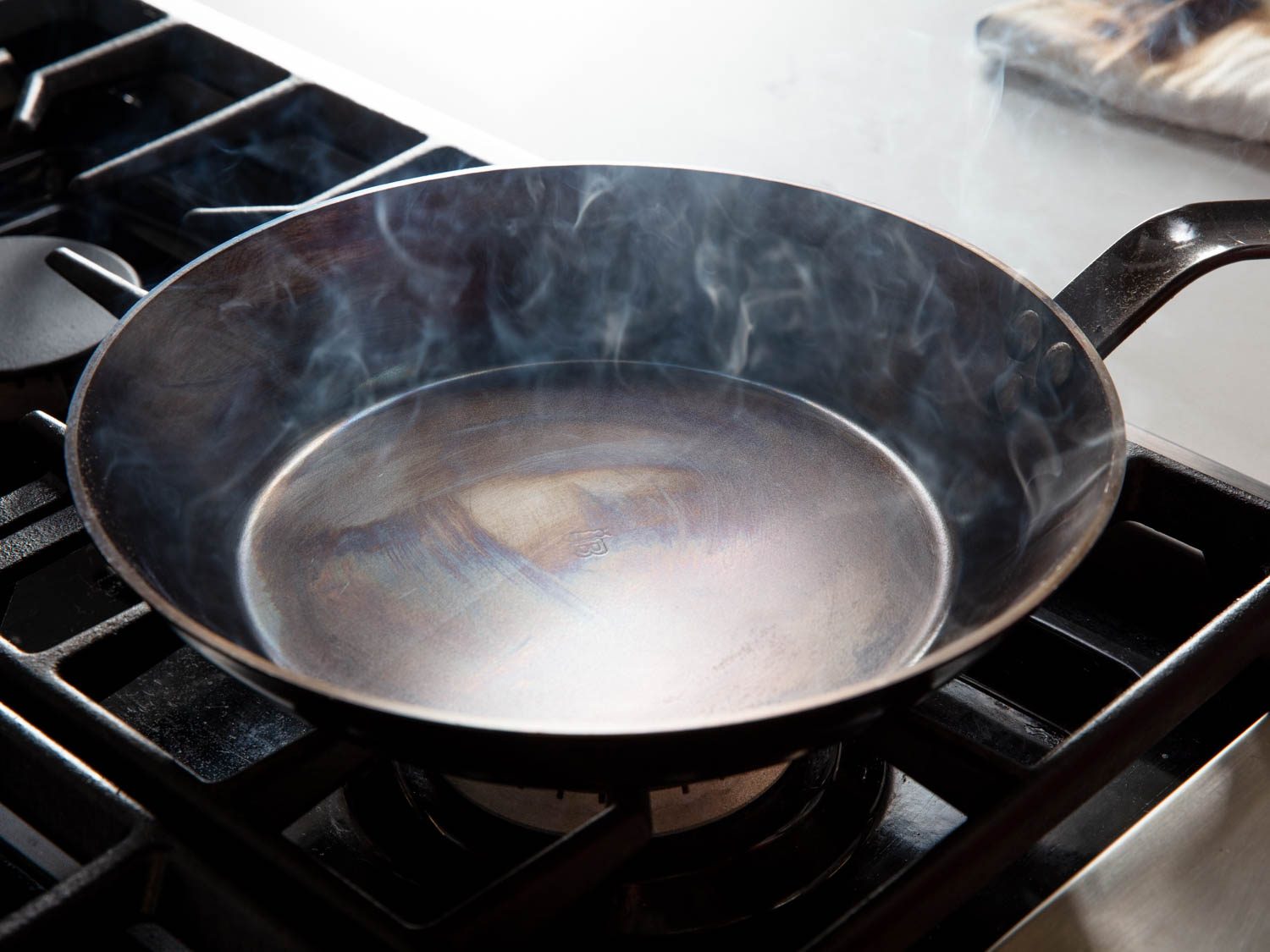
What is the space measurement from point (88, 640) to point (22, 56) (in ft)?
2.13

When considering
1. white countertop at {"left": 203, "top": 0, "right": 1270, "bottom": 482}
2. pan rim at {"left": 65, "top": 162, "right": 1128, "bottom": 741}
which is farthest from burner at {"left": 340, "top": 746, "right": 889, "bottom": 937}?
white countertop at {"left": 203, "top": 0, "right": 1270, "bottom": 482}

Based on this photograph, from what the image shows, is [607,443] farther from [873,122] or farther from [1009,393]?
[873,122]

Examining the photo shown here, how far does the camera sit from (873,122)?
0.90 metres

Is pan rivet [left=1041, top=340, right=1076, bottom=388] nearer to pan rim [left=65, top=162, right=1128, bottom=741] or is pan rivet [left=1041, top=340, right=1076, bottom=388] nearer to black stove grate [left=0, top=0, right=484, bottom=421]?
pan rim [left=65, top=162, right=1128, bottom=741]

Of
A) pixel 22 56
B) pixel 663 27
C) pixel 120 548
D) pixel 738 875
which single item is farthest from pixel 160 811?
pixel 663 27

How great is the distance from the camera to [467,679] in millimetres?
457

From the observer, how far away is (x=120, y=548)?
37 centimetres

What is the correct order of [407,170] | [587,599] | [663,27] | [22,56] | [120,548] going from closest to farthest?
[120,548] → [587,599] → [407,170] → [22,56] → [663,27]

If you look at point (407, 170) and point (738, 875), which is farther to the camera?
point (407, 170)

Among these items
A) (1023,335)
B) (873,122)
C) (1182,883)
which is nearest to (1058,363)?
(1023,335)

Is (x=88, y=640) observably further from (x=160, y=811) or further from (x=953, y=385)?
(x=953, y=385)

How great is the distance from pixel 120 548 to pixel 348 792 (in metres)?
0.14

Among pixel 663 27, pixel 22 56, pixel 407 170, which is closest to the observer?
pixel 407 170

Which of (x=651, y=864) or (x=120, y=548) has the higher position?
(x=120, y=548)
